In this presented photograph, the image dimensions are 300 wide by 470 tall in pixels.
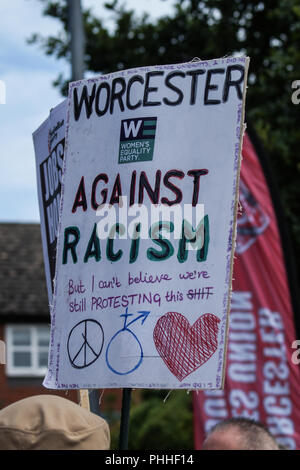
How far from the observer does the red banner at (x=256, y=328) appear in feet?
26.1

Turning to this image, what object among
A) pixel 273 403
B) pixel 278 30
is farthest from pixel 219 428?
pixel 278 30

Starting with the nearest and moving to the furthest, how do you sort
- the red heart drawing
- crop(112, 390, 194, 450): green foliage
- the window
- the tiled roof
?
the red heart drawing, crop(112, 390, 194, 450): green foliage, the tiled roof, the window

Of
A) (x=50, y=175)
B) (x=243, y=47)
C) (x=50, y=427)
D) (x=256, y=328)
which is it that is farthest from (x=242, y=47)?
(x=50, y=427)

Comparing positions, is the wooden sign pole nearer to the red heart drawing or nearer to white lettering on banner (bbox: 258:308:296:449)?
the red heart drawing

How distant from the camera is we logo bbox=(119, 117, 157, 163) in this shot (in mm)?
3547

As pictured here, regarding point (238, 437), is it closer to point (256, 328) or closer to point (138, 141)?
point (138, 141)

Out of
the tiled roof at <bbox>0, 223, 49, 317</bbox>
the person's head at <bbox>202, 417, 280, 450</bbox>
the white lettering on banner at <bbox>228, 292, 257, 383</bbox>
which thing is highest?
the tiled roof at <bbox>0, 223, 49, 317</bbox>

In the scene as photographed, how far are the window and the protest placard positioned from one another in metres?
28.5

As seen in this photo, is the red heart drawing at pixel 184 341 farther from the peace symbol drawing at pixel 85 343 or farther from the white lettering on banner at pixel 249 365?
the white lettering on banner at pixel 249 365

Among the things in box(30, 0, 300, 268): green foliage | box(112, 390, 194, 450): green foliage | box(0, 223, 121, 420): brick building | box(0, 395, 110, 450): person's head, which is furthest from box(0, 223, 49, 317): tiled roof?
box(0, 395, 110, 450): person's head

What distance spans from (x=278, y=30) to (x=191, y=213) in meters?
7.80

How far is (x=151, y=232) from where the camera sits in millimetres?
3467

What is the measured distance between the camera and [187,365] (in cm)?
333

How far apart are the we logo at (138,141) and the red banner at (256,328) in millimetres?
4379
